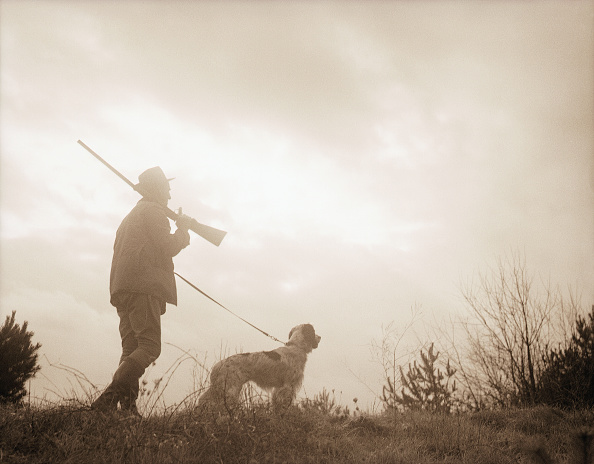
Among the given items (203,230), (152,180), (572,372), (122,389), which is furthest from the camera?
(572,372)

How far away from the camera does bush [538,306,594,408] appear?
9.28 metres

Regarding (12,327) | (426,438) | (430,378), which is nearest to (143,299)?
(426,438)

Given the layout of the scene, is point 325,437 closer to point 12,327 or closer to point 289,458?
point 289,458

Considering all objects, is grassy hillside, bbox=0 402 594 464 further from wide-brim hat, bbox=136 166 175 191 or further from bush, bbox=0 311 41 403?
bush, bbox=0 311 41 403

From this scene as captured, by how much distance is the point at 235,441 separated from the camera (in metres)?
3.00

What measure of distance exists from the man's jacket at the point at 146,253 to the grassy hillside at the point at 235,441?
41.6 inches

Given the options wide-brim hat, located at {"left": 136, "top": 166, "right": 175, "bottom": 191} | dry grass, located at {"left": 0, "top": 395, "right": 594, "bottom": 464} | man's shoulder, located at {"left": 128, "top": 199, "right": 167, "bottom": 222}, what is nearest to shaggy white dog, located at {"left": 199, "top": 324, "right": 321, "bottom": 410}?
dry grass, located at {"left": 0, "top": 395, "right": 594, "bottom": 464}

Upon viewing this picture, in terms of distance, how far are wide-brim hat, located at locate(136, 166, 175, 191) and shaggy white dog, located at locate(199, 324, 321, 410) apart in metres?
2.19

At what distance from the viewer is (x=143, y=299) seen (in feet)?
12.7

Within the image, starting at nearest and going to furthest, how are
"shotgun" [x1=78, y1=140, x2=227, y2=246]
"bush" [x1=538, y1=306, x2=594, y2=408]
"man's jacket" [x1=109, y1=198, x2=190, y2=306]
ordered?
"man's jacket" [x1=109, y1=198, x2=190, y2=306] → "shotgun" [x1=78, y1=140, x2=227, y2=246] → "bush" [x1=538, y1=306, x2=594, y2=408]

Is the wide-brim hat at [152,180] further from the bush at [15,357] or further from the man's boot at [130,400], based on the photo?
the bush at [15,357]

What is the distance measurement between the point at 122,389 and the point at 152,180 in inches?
83.2

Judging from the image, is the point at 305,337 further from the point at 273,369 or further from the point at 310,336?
the point at 273,369

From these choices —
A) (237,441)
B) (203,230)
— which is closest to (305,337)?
(203,230)
